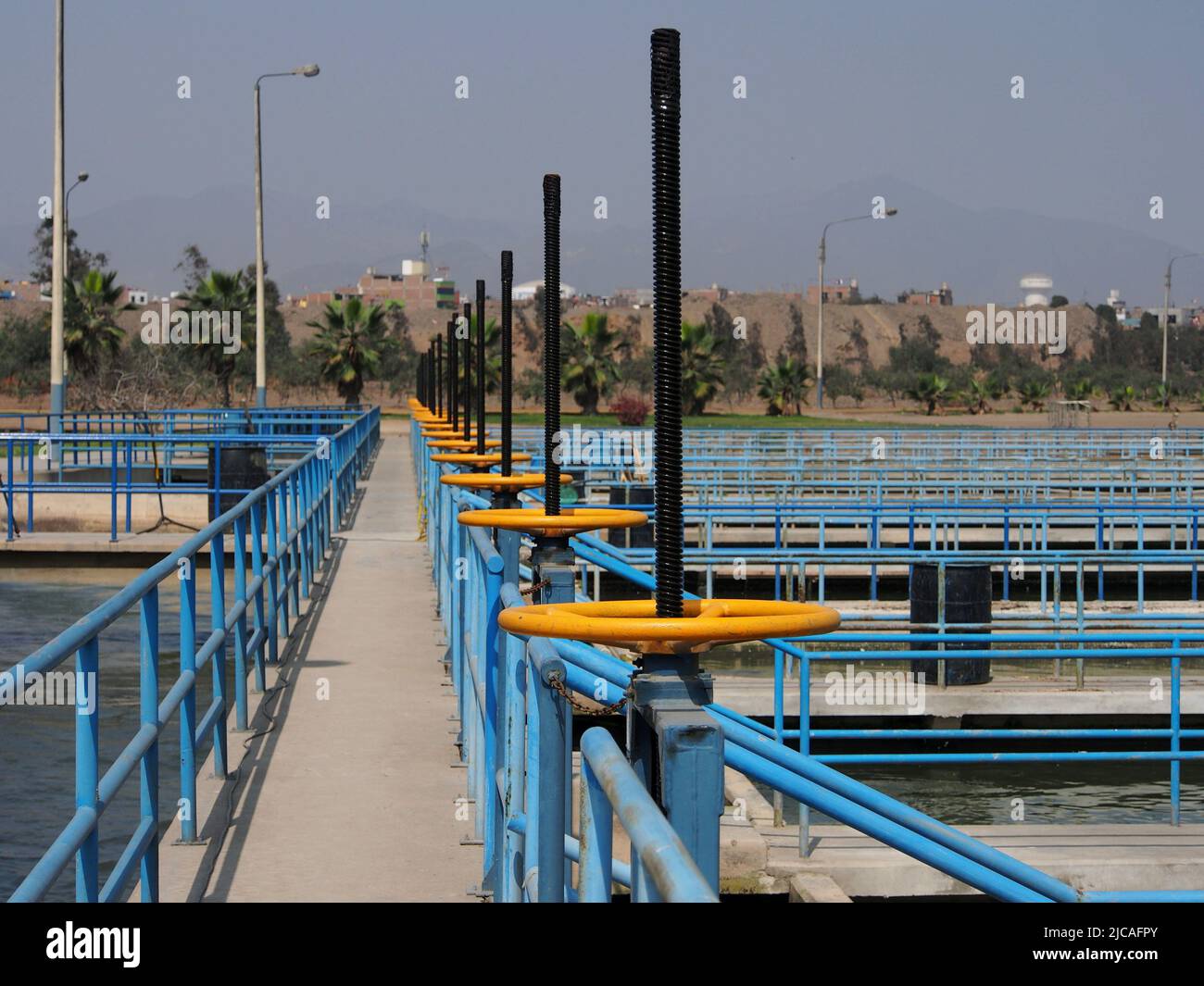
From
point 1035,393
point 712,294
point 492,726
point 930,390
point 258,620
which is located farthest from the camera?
point 712,294

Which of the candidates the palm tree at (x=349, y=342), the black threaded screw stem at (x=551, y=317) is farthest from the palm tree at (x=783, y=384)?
the black threaded screw stem at (x=551, y=317)

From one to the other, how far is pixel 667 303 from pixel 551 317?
252 cm

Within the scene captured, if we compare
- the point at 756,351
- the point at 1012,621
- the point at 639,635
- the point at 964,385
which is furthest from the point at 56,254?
the point at 756,351

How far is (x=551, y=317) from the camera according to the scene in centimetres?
569

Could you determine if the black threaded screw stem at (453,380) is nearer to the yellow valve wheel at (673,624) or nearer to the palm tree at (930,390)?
the yellow valve wheel at (673,624)

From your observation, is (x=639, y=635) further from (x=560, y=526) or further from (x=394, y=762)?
(x=394, y=762)

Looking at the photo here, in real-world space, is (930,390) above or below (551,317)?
above

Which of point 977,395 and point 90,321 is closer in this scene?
point 90,321

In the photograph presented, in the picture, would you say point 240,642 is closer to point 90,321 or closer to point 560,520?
point 560,520

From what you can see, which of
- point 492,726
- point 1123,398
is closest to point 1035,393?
point 1123,398

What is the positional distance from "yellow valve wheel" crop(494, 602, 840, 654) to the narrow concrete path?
2507 mm

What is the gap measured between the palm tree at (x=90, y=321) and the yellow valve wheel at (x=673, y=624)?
172 feet

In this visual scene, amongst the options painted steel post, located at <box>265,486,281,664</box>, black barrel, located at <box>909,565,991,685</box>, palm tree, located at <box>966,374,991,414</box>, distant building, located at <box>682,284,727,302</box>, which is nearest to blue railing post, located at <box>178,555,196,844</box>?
painted steel post, located at <box>265,486,281,664</box>
